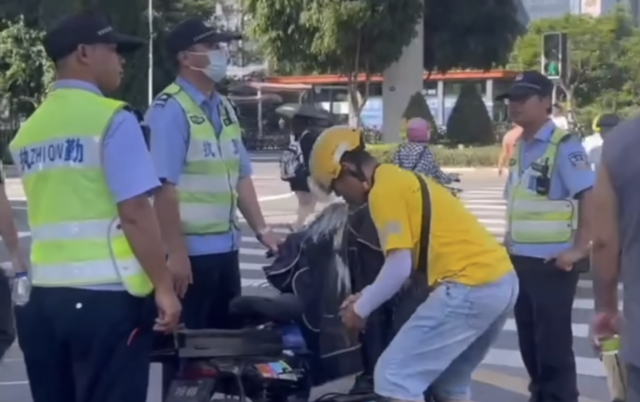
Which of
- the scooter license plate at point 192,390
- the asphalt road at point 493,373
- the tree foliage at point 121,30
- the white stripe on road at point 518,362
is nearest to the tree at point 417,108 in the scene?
the tree foliage at point 121,30

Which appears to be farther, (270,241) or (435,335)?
(270,241)

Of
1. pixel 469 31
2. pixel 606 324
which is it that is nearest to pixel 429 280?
pixel 606 324

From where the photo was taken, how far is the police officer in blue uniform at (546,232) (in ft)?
23.0

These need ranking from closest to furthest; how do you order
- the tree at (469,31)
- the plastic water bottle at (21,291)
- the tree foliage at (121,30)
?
the plastic water bottle at (21,291) → the tree foliage at (121,30) → the tree at (469,31)

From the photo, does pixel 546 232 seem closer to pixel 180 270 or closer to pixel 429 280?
pixel 429 280

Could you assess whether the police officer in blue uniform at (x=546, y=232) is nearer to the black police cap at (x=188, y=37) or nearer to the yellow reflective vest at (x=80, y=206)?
the black police cap at (x=188, y=37)

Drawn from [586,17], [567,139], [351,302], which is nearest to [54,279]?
[351,302]

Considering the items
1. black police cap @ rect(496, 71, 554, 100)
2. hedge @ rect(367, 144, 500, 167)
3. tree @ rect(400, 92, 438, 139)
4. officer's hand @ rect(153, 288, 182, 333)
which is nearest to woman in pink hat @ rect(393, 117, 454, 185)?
black police cap @ rect(496, 71, 554, 100)

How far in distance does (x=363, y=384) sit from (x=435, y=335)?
3.71 feet

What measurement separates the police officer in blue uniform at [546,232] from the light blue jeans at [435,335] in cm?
161

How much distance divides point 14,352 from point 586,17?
54888mm

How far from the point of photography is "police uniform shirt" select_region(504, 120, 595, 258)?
7027 mm

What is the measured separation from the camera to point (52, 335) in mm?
4793

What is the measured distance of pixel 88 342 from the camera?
4715mm
